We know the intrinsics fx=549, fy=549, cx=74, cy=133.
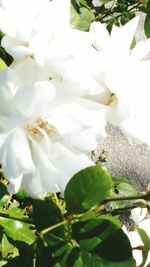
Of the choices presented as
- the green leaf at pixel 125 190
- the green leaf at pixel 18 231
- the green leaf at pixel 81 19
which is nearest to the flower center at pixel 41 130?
the green leaf at pixel 18 231

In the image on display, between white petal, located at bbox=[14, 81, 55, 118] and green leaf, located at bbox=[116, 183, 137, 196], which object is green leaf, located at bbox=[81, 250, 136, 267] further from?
green leaf, located at bbox=[116, 183, 137, 196]

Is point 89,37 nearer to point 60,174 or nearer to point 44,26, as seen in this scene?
point 44,26

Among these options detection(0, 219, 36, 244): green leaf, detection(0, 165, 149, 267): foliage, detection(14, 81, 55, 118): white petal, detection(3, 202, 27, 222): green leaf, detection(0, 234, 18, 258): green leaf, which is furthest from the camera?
detection(0, 234, 18, 258): green leaf

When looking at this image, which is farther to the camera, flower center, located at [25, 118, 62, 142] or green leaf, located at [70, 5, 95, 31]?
green leaf, located at [70, 5, 95, 31]

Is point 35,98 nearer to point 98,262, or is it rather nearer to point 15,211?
point 98,262

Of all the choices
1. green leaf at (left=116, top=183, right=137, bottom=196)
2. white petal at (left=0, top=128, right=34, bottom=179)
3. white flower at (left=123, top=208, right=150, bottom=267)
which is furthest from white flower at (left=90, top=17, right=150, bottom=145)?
green leaf at (left=116, top=183, right=137, bottom=196)

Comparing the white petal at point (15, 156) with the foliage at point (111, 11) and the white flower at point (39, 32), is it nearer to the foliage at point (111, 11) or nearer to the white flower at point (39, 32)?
the white flower at point (39, 32)

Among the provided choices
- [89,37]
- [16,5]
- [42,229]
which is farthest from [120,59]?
[42,229]

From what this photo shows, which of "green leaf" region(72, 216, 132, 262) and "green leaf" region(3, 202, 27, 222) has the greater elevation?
"green leaf" region(72, 216, 132, 262)
